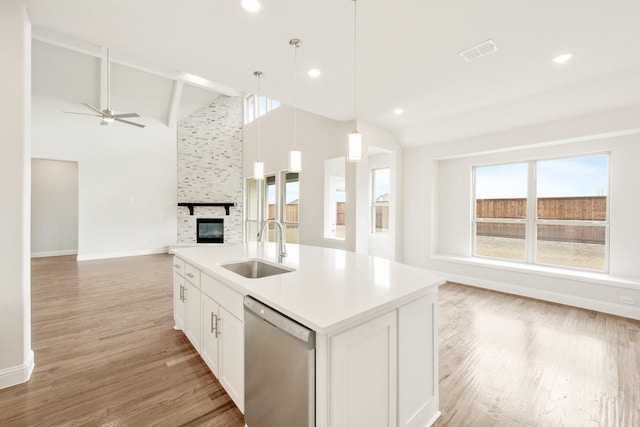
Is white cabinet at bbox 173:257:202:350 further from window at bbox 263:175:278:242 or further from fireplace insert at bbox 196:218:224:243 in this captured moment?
fireplace insert at bbox 196:218:224:243

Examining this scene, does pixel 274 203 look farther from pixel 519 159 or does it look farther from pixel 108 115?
pixel 519 159

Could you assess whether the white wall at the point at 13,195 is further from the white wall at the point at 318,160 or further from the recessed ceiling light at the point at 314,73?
the white wall at the point at 318,160

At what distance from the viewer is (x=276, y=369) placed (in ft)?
4.38

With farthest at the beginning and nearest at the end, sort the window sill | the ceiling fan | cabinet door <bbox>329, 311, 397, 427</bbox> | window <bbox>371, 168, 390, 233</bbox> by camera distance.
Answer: window <bbox>371, 168, 390, 233</bbox> < the ceiling fan < the window sill < cabinet door <bbox>329, 311, 397, 427</bbox>

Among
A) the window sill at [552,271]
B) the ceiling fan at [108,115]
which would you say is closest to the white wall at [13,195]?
the ceiling fan at [108,115]

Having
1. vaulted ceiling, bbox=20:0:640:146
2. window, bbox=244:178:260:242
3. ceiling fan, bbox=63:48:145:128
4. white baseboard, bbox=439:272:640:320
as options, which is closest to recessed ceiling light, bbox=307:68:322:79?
vaulted ceiling, bbox=20:0:640:146

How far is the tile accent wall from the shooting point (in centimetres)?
838

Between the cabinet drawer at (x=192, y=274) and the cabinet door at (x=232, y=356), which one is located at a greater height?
the cabinet drawer at (x=192, y=274)

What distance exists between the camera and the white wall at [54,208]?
7117 millimetres

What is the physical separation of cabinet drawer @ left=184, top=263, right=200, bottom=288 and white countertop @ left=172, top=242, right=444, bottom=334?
3.2 inches

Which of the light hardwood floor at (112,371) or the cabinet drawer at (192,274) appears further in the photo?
the cabinet drawer at (192,274)

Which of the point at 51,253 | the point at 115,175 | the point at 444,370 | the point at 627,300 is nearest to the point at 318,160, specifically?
the point at 444,370

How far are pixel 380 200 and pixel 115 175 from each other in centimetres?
712

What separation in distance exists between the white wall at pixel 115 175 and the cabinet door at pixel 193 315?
6.34 metres
